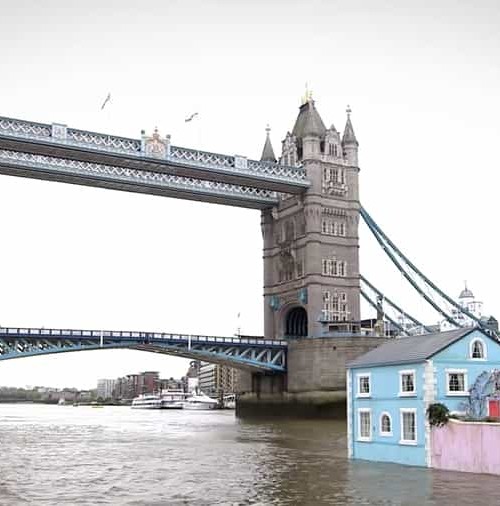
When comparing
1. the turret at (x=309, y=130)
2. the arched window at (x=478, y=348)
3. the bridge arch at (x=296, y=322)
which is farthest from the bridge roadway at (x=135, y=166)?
the arched window at (x=478, y=348)

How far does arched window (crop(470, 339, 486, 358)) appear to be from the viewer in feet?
114

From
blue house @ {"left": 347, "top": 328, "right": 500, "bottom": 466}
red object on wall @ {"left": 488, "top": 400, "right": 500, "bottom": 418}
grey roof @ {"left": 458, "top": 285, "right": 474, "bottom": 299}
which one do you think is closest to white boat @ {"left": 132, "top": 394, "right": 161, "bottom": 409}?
grey roof @ {"left": 458, "top": 285, "right": 474, "bottom": 299}

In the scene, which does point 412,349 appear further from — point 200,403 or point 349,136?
point 200,403

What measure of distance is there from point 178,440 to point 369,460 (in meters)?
25.0

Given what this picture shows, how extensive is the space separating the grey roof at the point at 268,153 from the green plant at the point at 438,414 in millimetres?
77848

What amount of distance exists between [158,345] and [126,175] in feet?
60.0

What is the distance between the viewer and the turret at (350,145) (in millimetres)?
100244

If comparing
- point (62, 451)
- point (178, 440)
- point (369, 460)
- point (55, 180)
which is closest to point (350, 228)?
point (55, 180)

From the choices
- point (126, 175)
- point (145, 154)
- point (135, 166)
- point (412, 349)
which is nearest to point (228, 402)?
point (126, 175)

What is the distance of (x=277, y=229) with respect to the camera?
103 meters

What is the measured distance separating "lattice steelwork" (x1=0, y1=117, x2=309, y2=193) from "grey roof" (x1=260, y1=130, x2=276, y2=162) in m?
12.4

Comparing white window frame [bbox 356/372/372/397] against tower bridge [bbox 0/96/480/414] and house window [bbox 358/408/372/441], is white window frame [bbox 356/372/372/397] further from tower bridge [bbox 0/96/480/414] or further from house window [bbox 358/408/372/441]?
tower bridge [bbox 0/96/480/414]

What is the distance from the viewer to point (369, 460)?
36281 mm

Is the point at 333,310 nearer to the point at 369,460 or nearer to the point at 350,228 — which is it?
the point at 350,228
